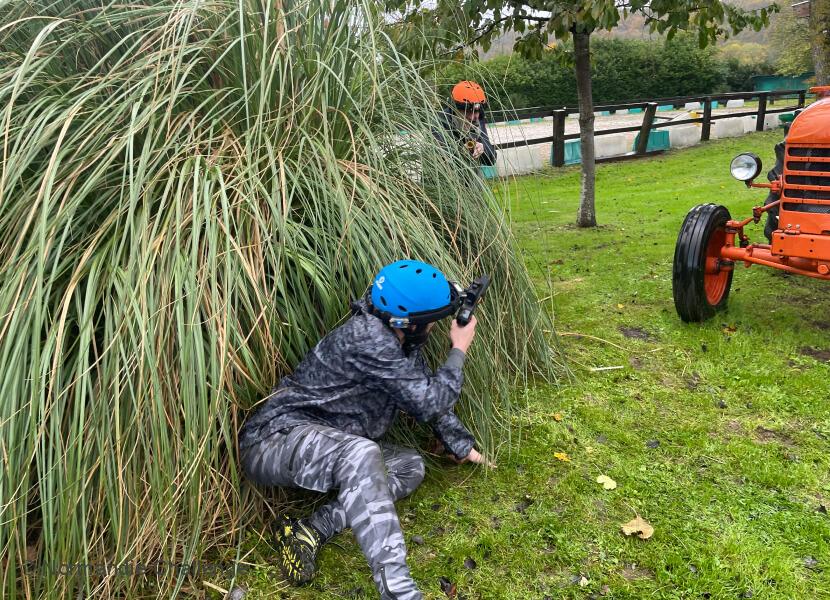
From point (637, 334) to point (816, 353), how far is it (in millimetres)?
990

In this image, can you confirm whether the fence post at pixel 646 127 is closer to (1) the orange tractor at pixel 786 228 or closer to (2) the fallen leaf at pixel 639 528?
(1) the orange tractor at pixel 786 228

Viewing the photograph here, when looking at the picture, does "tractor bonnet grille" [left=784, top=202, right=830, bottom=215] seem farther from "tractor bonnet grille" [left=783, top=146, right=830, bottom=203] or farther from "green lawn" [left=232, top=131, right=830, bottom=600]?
"green lawn" [left=232, top=131, right=830, bottom=600]

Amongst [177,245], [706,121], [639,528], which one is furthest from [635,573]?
[706,121]

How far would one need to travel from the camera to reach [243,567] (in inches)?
97.0

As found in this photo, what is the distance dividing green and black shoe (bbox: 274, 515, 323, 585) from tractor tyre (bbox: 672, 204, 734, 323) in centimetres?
272

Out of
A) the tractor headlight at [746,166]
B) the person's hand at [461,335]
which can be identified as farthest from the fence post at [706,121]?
the person's hand at [461,335]

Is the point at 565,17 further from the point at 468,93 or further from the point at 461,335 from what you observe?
the point at 461,335

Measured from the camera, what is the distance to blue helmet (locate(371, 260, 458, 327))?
7.95ft

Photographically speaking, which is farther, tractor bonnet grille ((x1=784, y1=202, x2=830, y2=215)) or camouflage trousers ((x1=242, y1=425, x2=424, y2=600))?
tractor bonnet grille ((x1=784, y1=202, x2=830, y2=215))

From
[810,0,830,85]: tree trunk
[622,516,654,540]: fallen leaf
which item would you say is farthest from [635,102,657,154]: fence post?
[622,516,654,540]: fallen leaf

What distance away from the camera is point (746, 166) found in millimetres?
4262

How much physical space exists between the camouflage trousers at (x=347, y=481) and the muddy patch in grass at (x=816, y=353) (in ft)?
9.26

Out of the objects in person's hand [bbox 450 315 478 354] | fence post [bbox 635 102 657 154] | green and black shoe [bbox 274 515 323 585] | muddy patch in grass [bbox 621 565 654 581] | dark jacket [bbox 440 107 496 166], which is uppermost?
dark jacket [bbox 440 107 496 166]

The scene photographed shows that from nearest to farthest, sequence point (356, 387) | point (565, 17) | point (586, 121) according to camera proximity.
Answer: point (356, 387)
point (565, 17)
point (586, 121)
